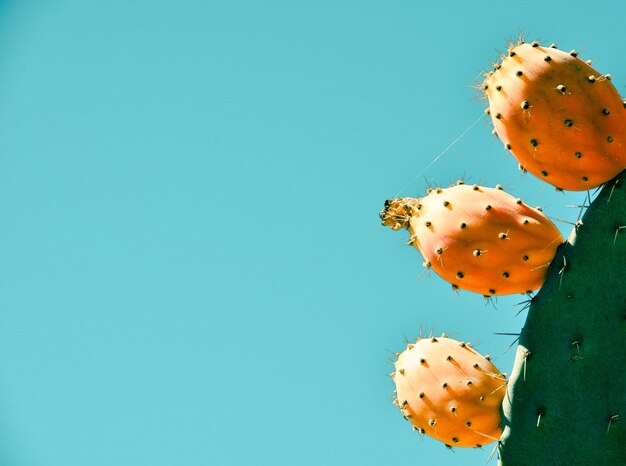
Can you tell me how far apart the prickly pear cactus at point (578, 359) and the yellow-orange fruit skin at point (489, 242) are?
0.09 meters

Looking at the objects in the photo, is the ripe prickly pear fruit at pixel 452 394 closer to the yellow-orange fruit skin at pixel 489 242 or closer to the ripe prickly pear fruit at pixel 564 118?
the yellow-orange fruit skin at pixel 489 242

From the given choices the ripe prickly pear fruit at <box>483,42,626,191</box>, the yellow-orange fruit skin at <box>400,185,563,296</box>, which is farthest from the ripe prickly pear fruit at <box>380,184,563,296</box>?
the ripe prickly pear fruit at <box>483,42,626,191</box>

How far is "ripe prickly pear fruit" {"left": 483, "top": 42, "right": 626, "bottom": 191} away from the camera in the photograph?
2141mm

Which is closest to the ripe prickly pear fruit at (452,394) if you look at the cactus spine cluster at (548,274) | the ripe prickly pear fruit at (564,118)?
the cactus spine cluster at (548,274)

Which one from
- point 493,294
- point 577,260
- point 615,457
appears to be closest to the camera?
point 615,457

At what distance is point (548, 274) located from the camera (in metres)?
2.19

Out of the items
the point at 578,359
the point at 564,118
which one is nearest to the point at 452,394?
the point at 578,359

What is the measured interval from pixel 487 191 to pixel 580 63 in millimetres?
448

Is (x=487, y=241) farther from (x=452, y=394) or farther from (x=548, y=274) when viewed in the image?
(x=452, y=394)

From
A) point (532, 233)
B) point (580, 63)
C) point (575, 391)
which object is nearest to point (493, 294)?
point (532, 233)

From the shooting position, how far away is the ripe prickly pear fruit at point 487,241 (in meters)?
2.22

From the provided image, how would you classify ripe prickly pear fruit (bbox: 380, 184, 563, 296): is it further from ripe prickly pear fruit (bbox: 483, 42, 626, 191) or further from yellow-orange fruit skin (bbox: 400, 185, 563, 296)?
ripe prickly pear fruit (bbox: 483, 42, 626, 191)

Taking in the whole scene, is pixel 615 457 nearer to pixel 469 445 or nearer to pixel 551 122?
pixel 469 445

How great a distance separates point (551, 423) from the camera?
2.06m
